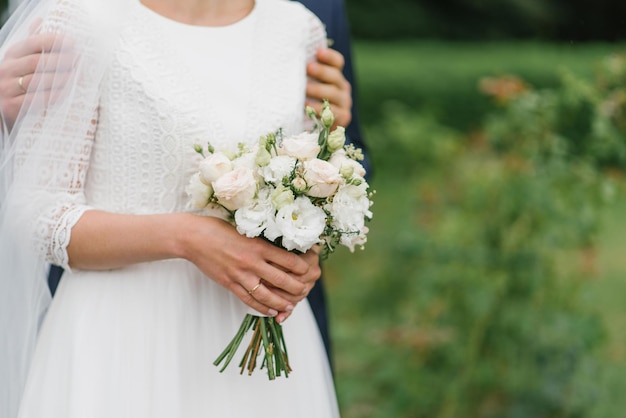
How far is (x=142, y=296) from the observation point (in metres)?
2.01

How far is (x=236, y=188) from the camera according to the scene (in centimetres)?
174

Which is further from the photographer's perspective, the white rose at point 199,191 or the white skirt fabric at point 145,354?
the white skirt fabric at point 145,354

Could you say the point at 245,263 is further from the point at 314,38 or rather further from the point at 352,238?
the point at 314,38

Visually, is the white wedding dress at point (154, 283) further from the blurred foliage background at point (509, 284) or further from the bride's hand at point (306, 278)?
the blurred foliage background at point (509, 284)

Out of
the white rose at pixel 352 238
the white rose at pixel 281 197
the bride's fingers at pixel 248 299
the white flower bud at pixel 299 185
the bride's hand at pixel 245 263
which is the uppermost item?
the white flower bud at pixel 299 185

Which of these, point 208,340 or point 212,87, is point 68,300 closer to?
point 208,340

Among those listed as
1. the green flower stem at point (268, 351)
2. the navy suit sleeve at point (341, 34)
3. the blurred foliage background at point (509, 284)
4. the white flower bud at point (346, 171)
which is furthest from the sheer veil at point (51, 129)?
the blurred foliage background at point (509, 284)

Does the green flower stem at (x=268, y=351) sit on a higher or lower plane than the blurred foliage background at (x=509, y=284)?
higher

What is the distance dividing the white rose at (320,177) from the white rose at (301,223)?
35mm

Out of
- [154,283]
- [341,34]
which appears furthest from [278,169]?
[341,34]

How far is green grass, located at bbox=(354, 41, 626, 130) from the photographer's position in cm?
1155

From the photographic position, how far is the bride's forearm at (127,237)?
190 cm

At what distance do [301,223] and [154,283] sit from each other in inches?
19.0

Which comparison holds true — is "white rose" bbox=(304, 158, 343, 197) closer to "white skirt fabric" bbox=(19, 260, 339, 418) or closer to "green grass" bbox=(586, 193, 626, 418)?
"white skirt fabric" bbox=(19, 260, 339, 418)
